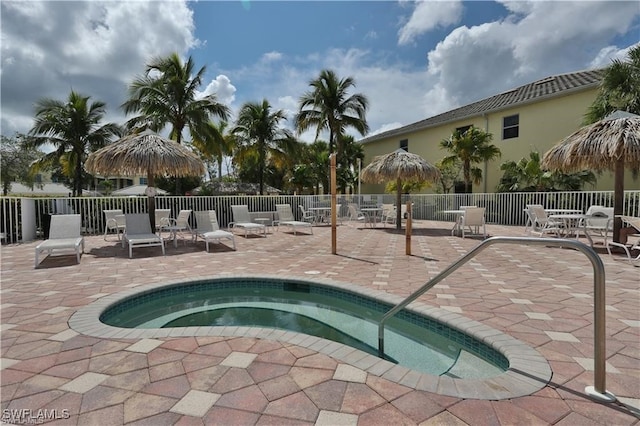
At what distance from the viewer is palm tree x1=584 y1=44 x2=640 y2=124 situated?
1132 cm

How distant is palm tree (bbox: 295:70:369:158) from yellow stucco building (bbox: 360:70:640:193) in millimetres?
5634

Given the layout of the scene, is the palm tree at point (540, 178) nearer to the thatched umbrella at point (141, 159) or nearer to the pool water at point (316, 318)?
the pool water at point (316, 318)

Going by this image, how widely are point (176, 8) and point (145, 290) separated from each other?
8961 mm

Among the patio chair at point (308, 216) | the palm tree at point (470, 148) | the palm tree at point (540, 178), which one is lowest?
the patio chair at point (308, 216)

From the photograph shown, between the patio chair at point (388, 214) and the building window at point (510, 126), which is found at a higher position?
the building window at point (510, 126)

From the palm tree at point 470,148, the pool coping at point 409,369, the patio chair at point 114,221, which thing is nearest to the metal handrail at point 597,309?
the pool coping at point 409,369

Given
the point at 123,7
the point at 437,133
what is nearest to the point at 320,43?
the point at 123,7

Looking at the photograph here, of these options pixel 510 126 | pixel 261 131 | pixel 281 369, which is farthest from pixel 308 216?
pixel 281 369

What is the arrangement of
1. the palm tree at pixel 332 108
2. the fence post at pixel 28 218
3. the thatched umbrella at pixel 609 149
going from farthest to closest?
the palm tree at pixel 332 108, the fence post at pixel 28 218, the thatched umbrella at pixel 609 149

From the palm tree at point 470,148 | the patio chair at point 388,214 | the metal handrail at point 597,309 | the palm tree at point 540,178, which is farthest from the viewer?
the palm tree at point 470,148

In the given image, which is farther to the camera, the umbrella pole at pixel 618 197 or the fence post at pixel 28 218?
the fence post at pixel 28 218

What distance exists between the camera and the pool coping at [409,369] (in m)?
2.36

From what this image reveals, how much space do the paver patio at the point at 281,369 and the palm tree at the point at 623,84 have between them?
936 cm

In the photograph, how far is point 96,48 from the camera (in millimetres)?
10164
